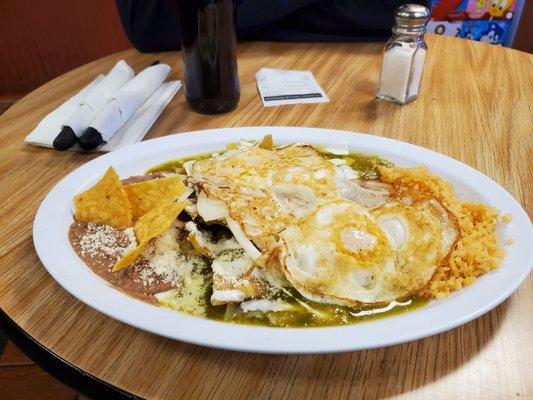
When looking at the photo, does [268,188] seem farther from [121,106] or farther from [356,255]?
[121,106]

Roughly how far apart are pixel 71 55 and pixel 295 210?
3136 mm

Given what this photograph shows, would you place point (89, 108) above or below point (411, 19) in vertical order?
below

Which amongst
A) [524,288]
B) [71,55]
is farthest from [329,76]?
[71,55]

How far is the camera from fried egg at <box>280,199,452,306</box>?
0.82 m

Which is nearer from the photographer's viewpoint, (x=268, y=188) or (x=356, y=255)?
(x=356, y=255)

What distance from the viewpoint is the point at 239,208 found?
0.94 m

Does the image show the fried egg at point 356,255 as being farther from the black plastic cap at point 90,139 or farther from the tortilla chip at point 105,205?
the black plastic cap at point 90,139

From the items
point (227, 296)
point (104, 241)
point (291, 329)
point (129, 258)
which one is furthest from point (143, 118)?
point (291, 329)

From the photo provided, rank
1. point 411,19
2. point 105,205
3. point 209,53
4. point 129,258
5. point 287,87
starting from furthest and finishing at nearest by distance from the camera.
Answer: point 287,87
point 411,19
point 209,53
point 105,205
point 129,258

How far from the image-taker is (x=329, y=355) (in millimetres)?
779

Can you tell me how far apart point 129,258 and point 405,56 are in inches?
49.6

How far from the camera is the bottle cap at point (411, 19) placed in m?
→ 1.60

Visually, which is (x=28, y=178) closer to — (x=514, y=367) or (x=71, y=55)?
(x=514, y=367)

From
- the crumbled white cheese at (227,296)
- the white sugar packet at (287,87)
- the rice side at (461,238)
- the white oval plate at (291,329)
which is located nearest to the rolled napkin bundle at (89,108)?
the white oval plate at (291,329)
